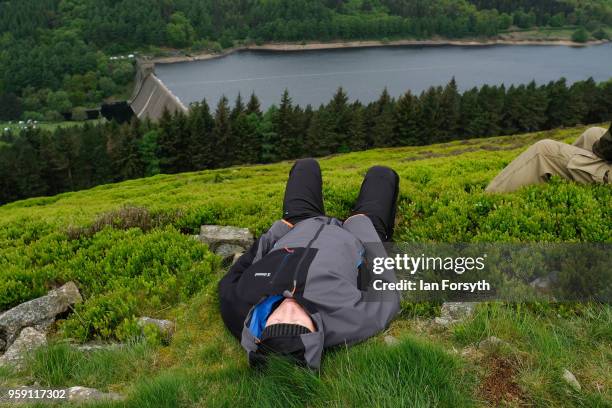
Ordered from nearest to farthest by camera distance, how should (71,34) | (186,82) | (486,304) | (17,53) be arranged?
(486,304), (186,82), (17,53), (71,34)

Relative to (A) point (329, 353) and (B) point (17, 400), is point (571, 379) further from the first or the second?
(B) point (17, 400)

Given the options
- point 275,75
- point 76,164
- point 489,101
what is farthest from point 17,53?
point 489,101

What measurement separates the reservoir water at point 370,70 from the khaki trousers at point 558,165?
100867mm

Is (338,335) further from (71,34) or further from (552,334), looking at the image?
(71,34)

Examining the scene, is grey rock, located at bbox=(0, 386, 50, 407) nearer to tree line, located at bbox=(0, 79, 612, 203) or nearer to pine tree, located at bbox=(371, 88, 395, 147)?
tree line, located at bbox=(0, 79, 612, 203)

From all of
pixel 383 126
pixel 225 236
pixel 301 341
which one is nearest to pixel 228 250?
pixel 225 236

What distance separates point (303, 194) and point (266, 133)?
2429 inches

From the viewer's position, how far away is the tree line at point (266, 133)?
6128 cm

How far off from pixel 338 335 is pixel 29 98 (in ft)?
520

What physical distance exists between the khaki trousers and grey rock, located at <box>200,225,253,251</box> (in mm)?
3963

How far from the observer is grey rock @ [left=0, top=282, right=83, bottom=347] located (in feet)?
19.1

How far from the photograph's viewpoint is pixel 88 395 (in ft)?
13.0

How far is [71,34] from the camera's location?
563 ft

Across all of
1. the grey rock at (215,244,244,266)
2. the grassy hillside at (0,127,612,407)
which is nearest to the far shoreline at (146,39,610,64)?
the grassy hillside at (0,127,612,407)
